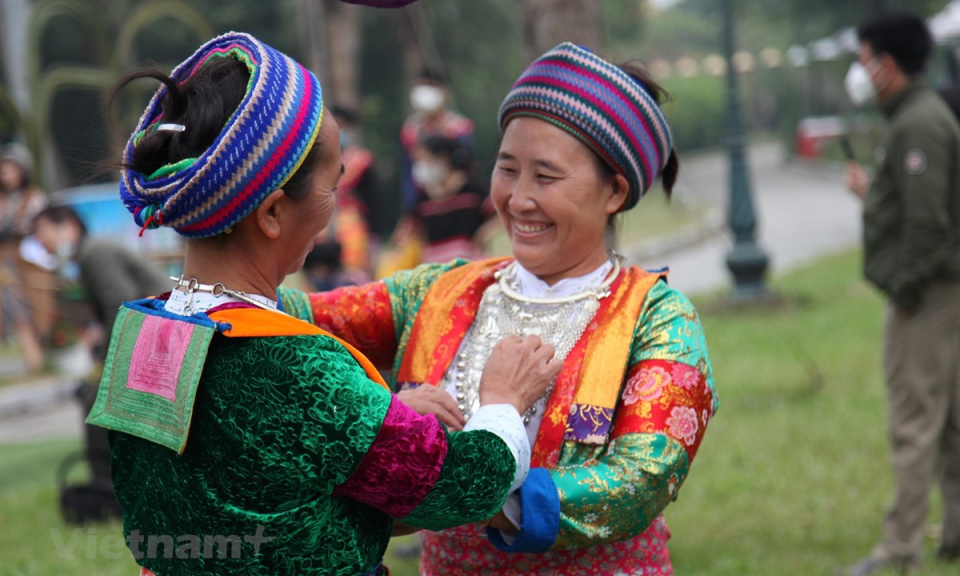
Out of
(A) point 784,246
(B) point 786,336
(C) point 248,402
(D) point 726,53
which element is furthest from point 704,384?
(A) point 784,246

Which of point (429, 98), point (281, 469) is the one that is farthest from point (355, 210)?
point (281, 469)

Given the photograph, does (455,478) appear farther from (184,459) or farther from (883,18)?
(883,18)

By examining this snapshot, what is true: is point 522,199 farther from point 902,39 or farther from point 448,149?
point 448,149

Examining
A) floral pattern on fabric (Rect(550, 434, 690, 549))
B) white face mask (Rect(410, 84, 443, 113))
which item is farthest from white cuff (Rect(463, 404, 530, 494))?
white face mask (Rect(410, 84, 443, 113))

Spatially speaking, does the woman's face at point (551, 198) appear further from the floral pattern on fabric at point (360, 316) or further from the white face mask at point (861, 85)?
the white face mask at point (861, 85)

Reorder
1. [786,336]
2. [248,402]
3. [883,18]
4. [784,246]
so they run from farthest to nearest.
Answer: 1. [784,246]
2. [786,336]
3. [883,18]
4. [248,402]

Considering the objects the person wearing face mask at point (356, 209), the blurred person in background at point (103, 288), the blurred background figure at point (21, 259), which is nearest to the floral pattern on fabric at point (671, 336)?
the blurred person in background at point (103, 288)

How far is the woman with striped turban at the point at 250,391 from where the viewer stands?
5.90 ft

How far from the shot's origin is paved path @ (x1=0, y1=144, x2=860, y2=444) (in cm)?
975

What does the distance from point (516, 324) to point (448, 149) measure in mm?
4860

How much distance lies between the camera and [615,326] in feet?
7.61

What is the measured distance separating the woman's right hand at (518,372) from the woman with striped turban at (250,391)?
0.15 meters

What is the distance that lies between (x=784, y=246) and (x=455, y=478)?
16.0m

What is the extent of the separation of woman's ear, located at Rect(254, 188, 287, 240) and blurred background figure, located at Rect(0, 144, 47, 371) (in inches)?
357
